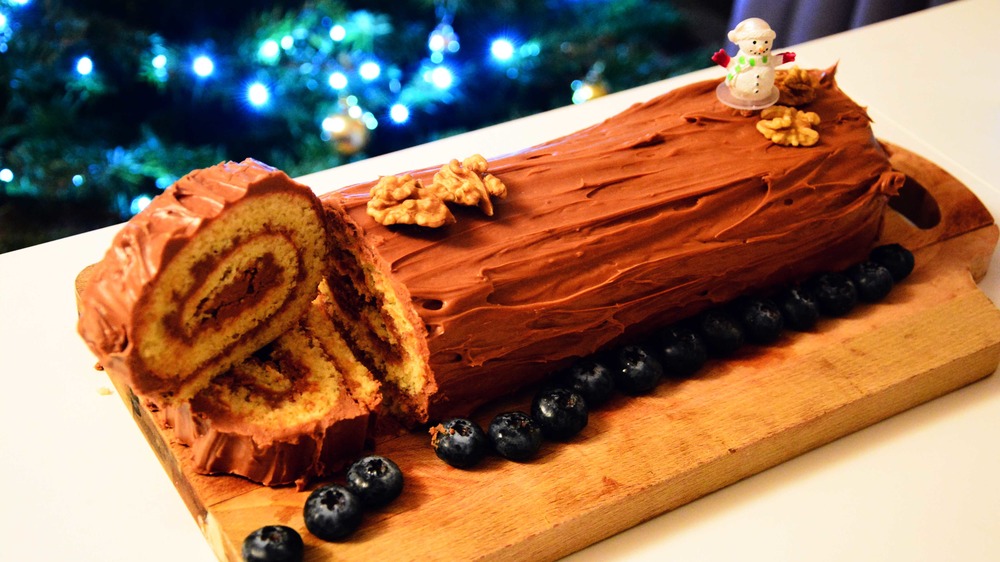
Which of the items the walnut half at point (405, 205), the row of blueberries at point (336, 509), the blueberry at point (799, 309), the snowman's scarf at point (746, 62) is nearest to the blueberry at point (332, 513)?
the row of blueberries at point (336, 509)

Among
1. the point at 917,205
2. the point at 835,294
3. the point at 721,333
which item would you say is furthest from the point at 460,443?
the point at 917,205

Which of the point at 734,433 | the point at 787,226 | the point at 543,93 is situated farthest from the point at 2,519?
the point at 543,93

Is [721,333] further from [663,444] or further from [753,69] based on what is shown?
[753,69]

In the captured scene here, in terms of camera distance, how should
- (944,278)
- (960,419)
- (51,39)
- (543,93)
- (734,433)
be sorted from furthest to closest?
(543,93) → (51,39) → (944,278) → (960,419) → (734,433)

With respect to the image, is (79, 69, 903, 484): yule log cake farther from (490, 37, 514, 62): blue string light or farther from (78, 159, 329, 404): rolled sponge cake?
(490, 37, 514, 62): blue string light

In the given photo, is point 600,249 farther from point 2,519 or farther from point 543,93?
point 543,93

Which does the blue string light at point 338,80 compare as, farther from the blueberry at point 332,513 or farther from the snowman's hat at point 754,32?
the blueberry at point 332,513

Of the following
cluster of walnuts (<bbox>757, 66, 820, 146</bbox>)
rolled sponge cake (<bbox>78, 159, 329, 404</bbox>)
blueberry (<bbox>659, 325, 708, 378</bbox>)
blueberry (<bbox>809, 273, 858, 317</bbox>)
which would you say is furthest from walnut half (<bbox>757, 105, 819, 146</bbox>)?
rolled sponge cake (<bbox>78, 159, 329, 404</bbox>)
